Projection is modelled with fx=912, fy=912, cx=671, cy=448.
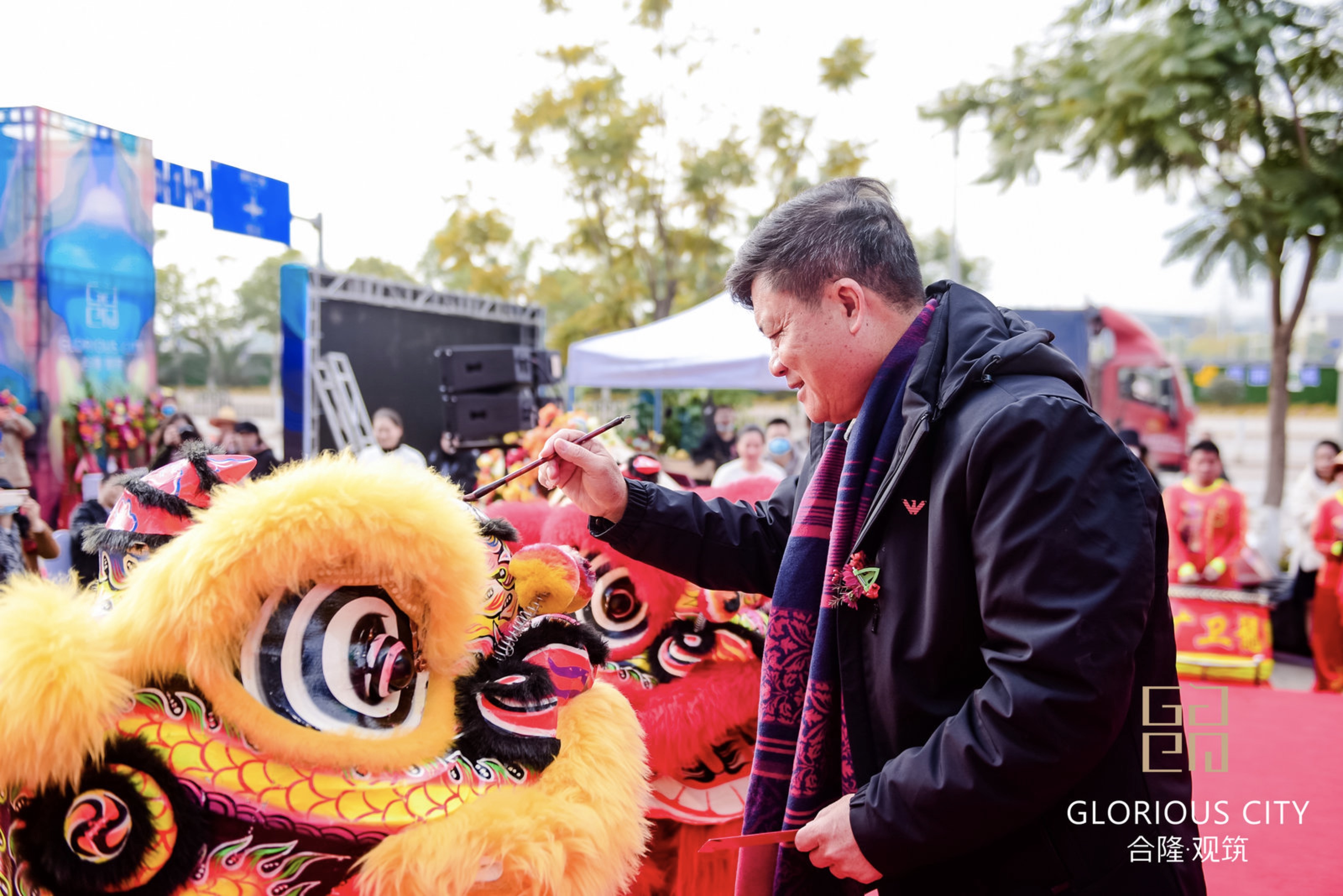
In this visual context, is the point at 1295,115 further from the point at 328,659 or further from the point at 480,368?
the point at 328,659

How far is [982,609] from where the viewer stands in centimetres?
115

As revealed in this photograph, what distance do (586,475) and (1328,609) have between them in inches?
222

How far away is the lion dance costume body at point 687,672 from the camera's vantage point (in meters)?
2.46

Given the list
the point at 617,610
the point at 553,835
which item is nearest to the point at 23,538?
the point at 617,610

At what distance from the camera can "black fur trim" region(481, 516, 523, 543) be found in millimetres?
1708

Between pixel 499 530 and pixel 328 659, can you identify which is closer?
pixel 328 659

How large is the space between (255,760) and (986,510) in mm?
1031

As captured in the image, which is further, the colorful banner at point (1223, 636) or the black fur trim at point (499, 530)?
the colorful banner at point (1223, 636)

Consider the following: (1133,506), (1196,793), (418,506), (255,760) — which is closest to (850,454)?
(1133,506)

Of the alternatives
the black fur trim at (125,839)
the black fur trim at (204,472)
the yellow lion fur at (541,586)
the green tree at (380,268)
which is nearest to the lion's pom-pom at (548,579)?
the yellow lion fur at (541,586)

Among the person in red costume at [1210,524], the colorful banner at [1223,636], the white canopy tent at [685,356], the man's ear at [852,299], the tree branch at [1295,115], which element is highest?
the tree branch at [1295,115]

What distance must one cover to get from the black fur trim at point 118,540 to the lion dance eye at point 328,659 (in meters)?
0.47

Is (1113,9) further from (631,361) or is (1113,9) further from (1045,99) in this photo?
(631,361)

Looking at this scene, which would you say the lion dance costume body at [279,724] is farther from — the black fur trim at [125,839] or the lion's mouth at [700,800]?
the lion's mouth at [700,800]
